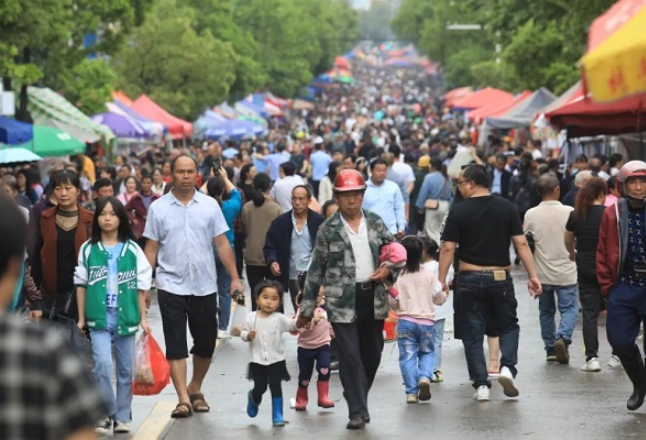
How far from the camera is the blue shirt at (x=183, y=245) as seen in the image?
9.66m

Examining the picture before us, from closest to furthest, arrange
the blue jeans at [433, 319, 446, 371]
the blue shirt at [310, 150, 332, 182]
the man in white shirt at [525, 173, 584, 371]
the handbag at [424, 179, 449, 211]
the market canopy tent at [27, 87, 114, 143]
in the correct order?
the blue jeans at [433, 319, 446, 371] → the man in white shirt at [525, 173, 584, 371] → the handbag at [424, 179, 449, 211] → the blue shirt at [310, 150, 332, 182] → the market canopy tent at [27, 87, 114, 143]

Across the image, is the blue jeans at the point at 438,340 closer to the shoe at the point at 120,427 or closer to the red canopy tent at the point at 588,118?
the shoe at the point at 120,427

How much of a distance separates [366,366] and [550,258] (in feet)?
10.2

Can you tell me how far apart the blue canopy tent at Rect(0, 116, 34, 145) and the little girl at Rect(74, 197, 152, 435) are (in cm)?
1494

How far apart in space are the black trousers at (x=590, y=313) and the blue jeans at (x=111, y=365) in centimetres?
409

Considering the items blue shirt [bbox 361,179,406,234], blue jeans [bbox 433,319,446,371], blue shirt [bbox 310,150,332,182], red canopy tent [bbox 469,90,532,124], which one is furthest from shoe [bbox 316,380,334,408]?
red canopy tent [bbox 469,90,532,124]

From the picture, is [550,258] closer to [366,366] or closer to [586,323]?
[586,323]

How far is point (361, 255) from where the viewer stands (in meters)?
9.25

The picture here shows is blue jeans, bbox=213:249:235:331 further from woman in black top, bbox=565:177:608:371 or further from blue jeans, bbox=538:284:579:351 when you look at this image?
woman in black top, bbox=565:177:608:371

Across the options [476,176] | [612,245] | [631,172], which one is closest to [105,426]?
[476,176]

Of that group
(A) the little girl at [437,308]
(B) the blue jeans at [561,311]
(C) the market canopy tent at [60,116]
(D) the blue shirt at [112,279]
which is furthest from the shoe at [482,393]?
(C) the market canopy tent at [60,116]

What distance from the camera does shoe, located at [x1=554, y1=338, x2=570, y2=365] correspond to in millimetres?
12078

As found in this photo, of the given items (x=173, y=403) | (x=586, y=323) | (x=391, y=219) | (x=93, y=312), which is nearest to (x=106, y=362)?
(x=93, y=312)

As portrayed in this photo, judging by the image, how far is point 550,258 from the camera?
39.6ft
